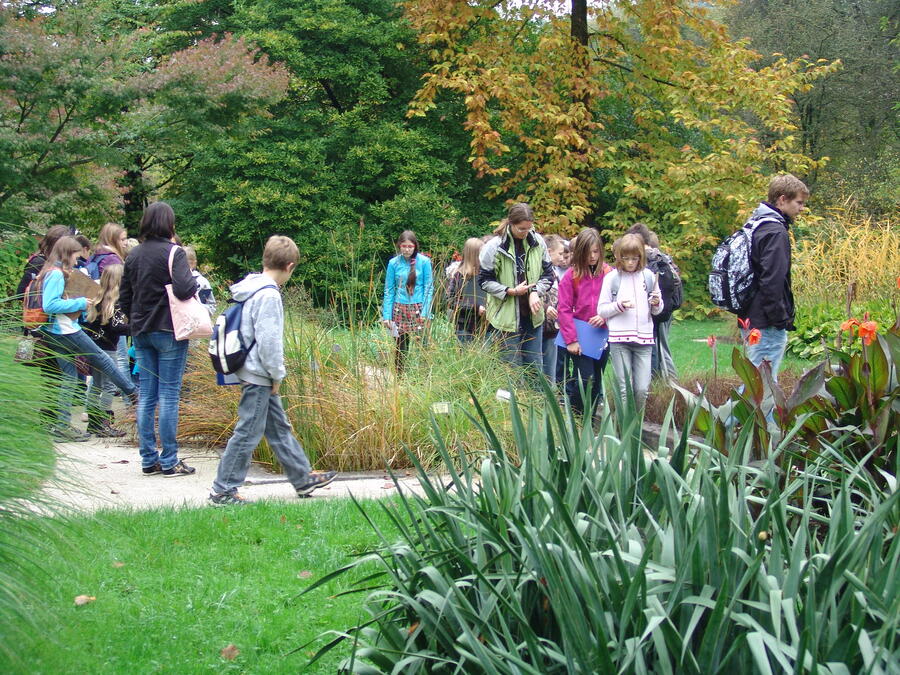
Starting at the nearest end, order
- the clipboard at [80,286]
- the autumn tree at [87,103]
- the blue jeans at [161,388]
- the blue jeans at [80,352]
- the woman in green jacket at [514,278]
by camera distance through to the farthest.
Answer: the blue jeans at [80,352], the blue jeans at [161,388], the clipboard at [80,286], the woman in green jacket at [514,278], the autumn tree at [87,103]

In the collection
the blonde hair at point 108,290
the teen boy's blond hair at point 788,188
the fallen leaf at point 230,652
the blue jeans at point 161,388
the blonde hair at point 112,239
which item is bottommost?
the fallen leaf at point 230,652

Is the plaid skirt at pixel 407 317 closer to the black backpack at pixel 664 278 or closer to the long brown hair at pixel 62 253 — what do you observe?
the black backpack at pixel 664 278

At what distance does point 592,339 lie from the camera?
812 centimetres

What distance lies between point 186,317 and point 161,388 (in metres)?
0.60

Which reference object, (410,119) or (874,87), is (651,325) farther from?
(874,87)

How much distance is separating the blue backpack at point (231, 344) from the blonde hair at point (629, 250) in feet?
10.0

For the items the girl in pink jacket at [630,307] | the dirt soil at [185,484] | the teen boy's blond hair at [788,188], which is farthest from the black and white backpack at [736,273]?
the dirt soil at [185,484]

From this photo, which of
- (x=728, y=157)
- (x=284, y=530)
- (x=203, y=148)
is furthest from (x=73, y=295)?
(x=728, y=157)

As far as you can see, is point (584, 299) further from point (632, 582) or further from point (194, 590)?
point (632, 582)

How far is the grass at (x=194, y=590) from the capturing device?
360 cm

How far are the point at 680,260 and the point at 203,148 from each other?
1036 centimetres

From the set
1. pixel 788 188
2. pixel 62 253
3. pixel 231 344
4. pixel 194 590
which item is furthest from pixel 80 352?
pixel 788 188

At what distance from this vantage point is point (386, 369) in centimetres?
762

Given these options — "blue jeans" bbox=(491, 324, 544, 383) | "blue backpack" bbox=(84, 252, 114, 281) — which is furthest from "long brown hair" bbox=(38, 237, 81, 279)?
"blue jeans" bbox=(491, 324, 544, 383)
